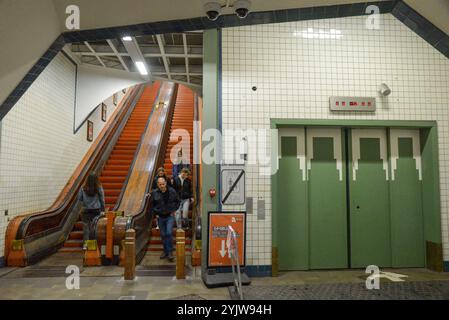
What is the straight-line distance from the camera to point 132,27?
502cm

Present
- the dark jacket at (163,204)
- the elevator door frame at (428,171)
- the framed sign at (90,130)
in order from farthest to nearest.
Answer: the framed sign at (90,130) → the dark jacket at (163,204) → the elevator door frame at (428,171)

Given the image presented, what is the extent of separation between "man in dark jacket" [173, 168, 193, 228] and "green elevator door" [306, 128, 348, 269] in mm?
2801

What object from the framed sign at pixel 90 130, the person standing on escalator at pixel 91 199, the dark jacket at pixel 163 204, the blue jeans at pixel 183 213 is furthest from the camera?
the framed sign at pixel 90 130

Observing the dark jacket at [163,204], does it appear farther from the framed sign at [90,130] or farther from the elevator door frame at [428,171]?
the framed sign at [90,130]

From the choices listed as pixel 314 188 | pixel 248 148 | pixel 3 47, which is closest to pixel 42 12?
pixel 3 47

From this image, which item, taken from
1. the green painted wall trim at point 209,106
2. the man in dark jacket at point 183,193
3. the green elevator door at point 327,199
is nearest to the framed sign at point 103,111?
the man in dark jacket at point 183,193

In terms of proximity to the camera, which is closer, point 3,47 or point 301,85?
point 3,47

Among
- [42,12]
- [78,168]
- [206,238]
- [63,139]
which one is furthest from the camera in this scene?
[78,168]

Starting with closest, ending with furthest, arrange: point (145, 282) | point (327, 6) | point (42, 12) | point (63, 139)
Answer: point (42, 12) → point (145, 282) → point (327, 6) → point (63, 139)

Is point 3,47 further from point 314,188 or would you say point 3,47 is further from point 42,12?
point 314,188

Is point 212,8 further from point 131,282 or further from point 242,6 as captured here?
point 131,282

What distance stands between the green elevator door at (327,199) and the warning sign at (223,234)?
1349 mm

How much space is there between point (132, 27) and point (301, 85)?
2.82 m

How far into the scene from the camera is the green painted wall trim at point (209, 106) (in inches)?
200
